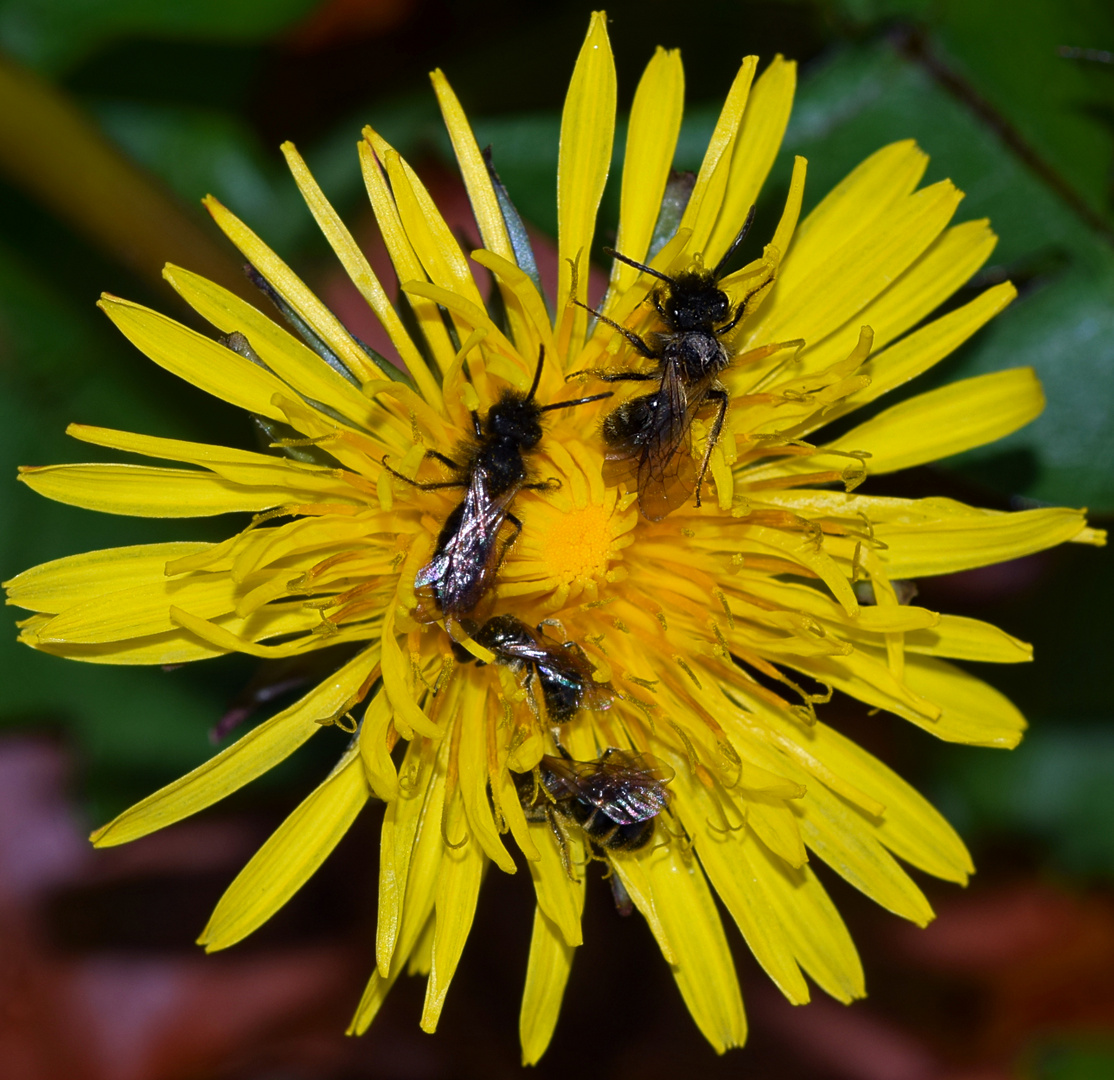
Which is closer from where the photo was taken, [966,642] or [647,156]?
[647,156]

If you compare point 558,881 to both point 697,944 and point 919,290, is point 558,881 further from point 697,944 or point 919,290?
point 919,290

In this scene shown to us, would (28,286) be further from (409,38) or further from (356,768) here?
(356,768)

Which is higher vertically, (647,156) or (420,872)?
(647,156)

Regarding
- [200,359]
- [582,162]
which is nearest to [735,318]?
[582,162]

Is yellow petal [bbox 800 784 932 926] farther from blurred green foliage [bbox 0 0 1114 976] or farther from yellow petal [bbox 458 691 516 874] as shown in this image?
blurred green foliage [bbox 0 0 1114 976]

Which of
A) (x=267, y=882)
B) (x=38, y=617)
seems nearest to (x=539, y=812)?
(x=267, y=882)

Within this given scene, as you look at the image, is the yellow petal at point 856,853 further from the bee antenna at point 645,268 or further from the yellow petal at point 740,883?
the bee antenna at point 645,268

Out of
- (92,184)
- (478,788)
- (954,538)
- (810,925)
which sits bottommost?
(810,925)
